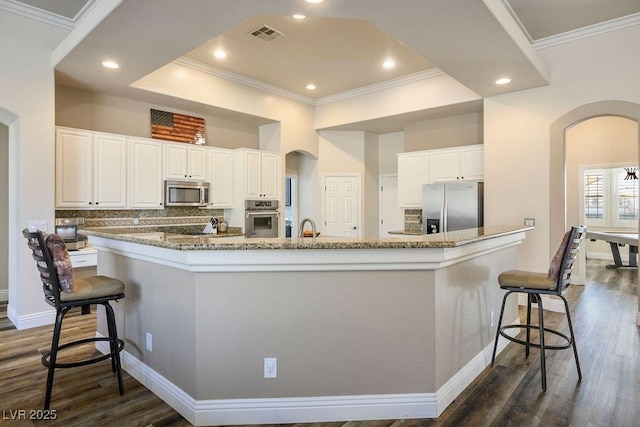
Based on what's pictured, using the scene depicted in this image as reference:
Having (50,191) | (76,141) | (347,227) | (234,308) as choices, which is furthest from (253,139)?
(234,308)

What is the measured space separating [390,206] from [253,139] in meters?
3.07

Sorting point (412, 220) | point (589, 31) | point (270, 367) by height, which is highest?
point (589, 31)

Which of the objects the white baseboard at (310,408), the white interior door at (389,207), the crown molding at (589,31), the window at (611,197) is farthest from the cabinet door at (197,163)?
the window at (611,197)

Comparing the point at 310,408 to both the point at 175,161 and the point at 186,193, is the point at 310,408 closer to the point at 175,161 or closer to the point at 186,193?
the point at 186,193

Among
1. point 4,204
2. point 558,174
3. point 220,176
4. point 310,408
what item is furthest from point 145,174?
point 558,174

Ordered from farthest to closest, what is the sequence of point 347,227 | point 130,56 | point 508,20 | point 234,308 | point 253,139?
point 347,227 < point 253,139 < point 130,56 < point 508,20 < point 234,308

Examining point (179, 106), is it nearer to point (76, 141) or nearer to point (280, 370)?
point (76, 141)

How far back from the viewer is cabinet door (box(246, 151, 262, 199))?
5961mm

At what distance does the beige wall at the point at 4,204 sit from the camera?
4.90 meters

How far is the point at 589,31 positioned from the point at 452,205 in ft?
8.41

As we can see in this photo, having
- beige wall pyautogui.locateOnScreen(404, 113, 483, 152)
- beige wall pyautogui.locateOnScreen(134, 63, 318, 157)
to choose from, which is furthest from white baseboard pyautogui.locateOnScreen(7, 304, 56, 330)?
beige wall pyautogui.locateOnScreen(404, 113, 483, 152)

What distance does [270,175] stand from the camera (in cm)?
629

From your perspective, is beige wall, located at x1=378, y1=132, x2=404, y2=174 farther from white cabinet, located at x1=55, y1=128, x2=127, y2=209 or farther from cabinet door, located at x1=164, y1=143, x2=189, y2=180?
white cabinet, located at x1=55, y1=128, x2=127, y2=209

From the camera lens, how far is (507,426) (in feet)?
7.00
